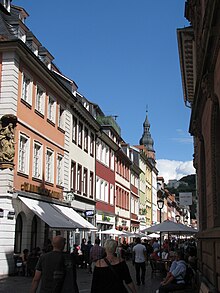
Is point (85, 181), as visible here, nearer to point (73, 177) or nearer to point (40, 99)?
point (73, 177)

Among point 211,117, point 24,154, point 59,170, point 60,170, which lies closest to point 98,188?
point 60,170

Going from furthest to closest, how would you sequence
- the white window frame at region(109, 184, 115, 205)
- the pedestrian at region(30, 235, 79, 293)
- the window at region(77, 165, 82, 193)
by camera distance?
1. the white window frame at region(109, 184, 115, 205)
2. the window at region(77, 165, 82, 193)
3. the pedestrian at region(30, 235, 79, 293)

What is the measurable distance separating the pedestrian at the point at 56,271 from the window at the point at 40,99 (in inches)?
763

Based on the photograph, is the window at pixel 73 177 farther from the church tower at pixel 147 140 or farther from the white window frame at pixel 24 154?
the church tower at pixel 147 140

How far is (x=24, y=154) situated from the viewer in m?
24.3

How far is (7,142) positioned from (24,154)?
2.89 meters

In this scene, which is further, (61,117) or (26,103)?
(61,117)

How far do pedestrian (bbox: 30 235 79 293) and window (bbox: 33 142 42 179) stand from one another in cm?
1856

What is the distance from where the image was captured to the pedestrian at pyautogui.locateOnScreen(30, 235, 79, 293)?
23.2 ft

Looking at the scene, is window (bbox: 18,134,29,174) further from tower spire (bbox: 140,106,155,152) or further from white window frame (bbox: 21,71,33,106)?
tower spire (bbox: 140,106,155,152)

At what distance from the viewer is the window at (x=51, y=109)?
93.4ft

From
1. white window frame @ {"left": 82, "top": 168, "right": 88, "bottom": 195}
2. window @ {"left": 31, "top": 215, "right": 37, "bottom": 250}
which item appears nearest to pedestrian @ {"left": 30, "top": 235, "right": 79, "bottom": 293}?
window @ {"left": 31, "top": 215, "right": 37, "bottom": 250}

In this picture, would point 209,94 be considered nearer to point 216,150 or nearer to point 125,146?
point 216,150

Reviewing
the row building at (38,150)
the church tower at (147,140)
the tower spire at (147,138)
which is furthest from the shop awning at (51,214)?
the tower spire at (147,138)
